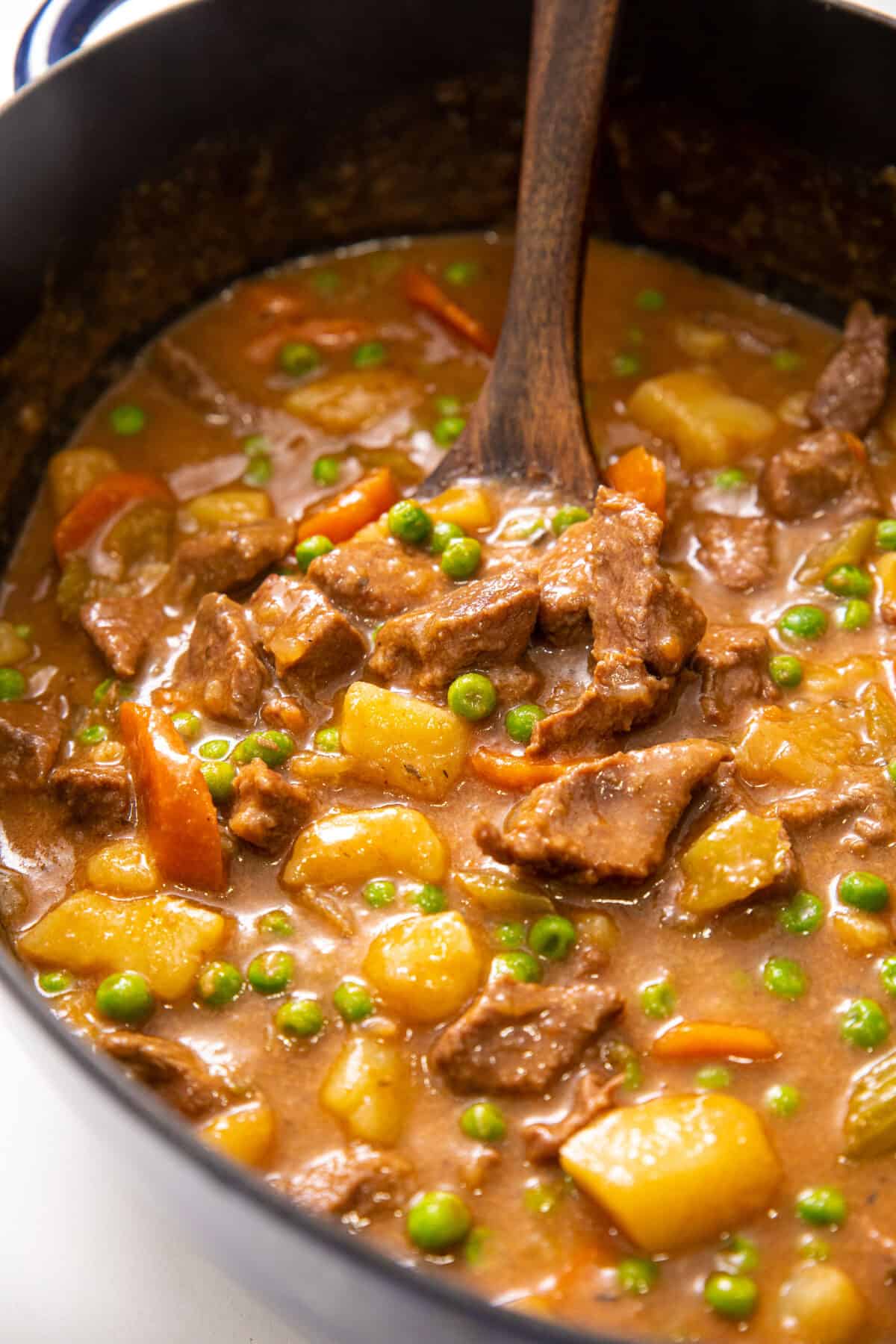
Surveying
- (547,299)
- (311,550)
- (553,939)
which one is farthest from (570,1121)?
(547,299)

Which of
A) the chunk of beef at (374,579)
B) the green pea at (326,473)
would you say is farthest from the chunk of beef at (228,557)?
the green pea at (326,473)

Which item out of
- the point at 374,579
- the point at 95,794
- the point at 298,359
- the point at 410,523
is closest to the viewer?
the point at 95,794

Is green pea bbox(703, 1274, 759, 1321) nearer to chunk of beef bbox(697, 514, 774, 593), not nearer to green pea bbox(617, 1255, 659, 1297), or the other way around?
green pea bbox(617, 1255, 659, 1297)

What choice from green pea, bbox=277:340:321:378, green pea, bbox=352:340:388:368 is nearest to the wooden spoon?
green pea, bbox=352:340:388:368

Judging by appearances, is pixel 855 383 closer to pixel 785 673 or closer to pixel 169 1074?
pixel 785 673

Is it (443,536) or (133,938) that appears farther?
(443,536)

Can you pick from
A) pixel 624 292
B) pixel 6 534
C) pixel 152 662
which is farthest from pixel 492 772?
pixel 624 292

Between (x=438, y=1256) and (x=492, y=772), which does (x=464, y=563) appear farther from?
(x=438, y=1256)
